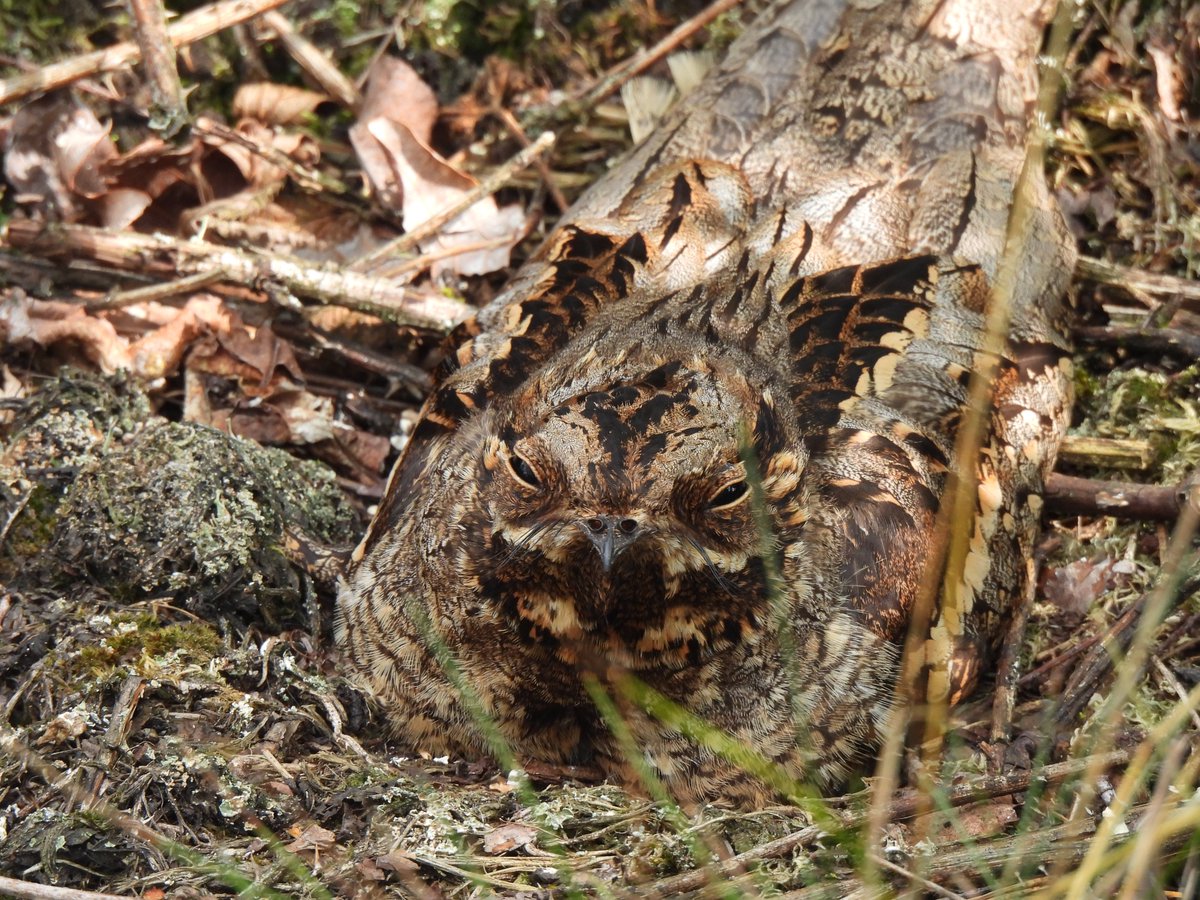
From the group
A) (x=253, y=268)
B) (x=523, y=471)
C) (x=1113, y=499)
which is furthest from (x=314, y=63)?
(x=1113, y=499)

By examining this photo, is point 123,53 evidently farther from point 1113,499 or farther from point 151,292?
point 1113,499

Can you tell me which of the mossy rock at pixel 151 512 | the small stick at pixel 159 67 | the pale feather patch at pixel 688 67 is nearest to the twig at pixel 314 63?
the small stick at pixel 159 67

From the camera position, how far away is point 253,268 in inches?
195

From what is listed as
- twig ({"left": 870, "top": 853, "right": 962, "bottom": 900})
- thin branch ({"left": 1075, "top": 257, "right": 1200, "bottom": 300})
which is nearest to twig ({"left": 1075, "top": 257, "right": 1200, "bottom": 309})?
thin branch ({"left": 1075, "top": 257, "right": 1200, "bottom": 300})

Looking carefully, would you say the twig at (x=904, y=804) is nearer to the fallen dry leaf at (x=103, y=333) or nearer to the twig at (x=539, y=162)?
the fallen dry leaf at (x=103, y=333)

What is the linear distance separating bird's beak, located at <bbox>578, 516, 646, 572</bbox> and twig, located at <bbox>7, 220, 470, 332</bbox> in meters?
2.21

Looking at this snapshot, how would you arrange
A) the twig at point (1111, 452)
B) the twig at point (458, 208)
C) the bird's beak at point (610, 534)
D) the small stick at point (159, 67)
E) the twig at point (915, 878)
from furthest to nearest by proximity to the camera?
the twig at point (458, 208) → the small stick at point (159, 67) → the twig at point (1111, 452) → the bird's beak at point (610, 534) → the twig at point (915, 878)

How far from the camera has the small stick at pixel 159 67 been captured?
4902 mm

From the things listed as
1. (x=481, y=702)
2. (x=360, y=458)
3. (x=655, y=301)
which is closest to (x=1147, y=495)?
(x=655, y=301)

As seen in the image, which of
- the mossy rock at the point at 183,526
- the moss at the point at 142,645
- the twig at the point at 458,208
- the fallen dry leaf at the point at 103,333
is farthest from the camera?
the twig at the point at 458,208

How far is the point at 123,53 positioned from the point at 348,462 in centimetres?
178

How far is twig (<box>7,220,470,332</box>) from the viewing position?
4949 millimetres

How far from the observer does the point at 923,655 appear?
12.0 ft

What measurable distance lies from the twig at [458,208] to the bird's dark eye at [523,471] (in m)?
2.16
